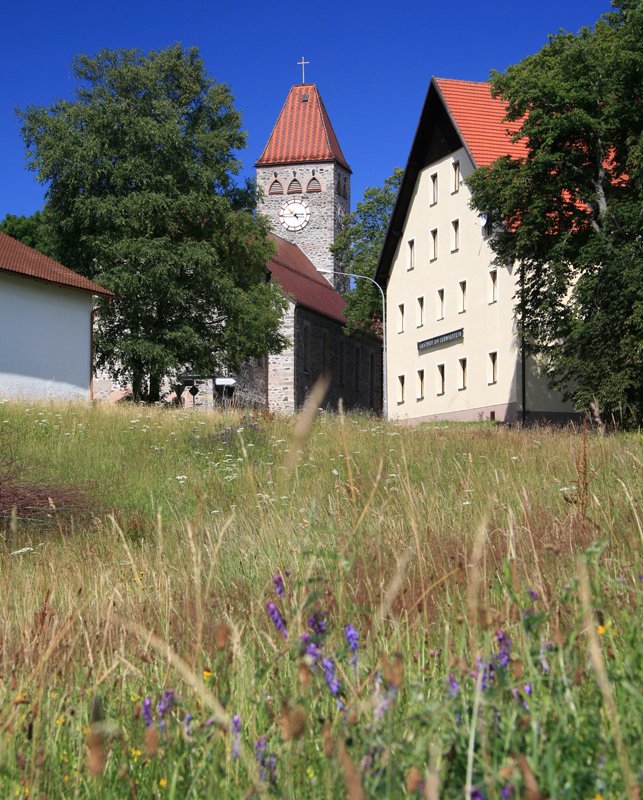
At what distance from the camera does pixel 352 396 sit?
73.6 metres

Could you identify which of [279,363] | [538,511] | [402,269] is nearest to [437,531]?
[538,511]

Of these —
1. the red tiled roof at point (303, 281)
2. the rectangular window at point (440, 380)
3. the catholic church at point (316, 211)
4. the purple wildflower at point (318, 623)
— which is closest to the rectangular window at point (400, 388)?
the rectangular window at point (440, 380)

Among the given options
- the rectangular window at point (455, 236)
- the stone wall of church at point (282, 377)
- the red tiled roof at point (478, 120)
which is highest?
the red tiled roof at point (478, 120)

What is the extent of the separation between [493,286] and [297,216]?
3941 centimetres

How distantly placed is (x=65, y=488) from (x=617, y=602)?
8.81 metres

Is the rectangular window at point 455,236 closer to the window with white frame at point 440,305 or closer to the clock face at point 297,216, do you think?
the window with white frame at point 440,305

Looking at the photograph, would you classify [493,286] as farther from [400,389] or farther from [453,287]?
[400,389]

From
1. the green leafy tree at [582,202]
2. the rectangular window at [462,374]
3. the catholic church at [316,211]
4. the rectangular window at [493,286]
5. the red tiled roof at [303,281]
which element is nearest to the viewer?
the green leafy tree at [582,202]

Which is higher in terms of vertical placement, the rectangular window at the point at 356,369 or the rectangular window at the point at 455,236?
the rectangular window at the point at 455,236

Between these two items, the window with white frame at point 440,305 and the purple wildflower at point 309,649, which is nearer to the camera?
the purple wildflower at point 309,649

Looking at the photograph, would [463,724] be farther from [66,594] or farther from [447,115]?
[447,115]

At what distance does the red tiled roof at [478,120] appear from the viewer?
38344 millimetres

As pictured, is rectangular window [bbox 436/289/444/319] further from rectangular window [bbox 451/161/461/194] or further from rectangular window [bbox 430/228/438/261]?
rectangular window [bbox 451/161/461/194]

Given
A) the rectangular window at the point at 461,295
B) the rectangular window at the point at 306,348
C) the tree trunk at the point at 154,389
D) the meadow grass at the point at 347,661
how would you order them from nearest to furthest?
the meadow grass at the point at 347,661, the tree trunk at the point at 154,389, the rectangular window at the point at 461,295, the rectangular window at the point at 306,348
